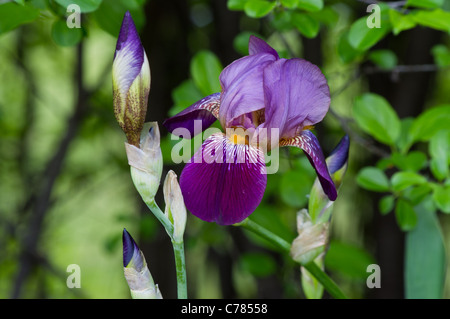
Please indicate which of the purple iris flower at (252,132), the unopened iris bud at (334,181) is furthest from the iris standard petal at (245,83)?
the unopened iris bud at (334,181)

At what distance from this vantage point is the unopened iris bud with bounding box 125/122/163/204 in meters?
0.49

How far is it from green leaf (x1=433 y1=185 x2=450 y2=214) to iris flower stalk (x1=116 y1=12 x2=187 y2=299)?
361mm

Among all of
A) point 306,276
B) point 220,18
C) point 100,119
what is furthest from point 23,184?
point 306,276

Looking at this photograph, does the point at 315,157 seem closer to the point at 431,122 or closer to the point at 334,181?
the point at 334,181

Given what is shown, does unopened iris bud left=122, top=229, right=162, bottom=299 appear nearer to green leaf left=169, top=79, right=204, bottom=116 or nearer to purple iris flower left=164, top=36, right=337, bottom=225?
purple iris flower left=164, top=36, right=337, bottom=225

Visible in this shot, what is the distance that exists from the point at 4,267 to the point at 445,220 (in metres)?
1.33

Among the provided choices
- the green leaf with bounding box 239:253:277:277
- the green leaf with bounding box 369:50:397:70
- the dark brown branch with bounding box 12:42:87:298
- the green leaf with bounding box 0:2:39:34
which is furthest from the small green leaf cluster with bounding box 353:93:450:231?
the dark brown branch with bounding box 12:42:87:298

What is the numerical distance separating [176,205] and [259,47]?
17cm

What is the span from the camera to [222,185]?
1.53ft

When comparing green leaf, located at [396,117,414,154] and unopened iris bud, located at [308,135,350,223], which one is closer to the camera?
unopened iris bud, located at [308,135,350,223]

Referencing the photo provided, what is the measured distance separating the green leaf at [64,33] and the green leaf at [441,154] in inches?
19.8

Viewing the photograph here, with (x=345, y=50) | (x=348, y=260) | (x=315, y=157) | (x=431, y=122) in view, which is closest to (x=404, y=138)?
(x=431, y=122)

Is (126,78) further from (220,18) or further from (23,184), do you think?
(23,184)

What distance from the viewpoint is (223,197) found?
18.2 inches
